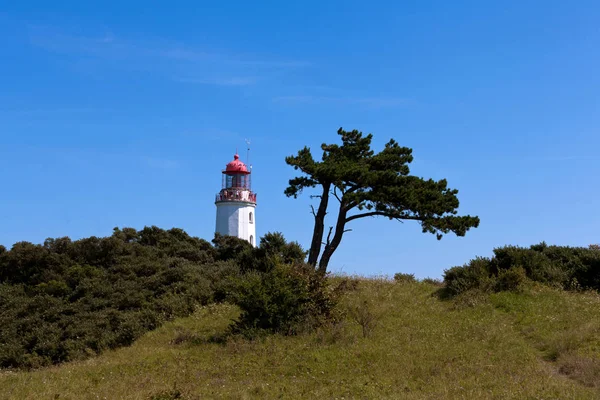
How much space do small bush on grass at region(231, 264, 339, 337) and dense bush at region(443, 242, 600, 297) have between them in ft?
17.6

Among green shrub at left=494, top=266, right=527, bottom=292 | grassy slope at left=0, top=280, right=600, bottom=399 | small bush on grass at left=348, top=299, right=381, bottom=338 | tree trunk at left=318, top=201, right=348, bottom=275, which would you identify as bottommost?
grassy slope at left=0, top=280, right=600, bottom=399

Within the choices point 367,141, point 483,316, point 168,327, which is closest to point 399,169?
point 367,141

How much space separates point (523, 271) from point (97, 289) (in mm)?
15737

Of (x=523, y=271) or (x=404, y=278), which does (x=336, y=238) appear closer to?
(x=404, y=278)

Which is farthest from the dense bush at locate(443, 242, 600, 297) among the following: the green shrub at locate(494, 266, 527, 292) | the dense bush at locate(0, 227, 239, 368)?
the dense bush at locate(0, 227, 239, 368)

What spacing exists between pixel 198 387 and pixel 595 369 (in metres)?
8.56

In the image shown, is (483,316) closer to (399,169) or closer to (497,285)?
(497,285)

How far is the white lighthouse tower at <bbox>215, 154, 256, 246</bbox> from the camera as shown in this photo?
48188 millimetres

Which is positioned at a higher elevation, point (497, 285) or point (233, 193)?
point (233, 193)

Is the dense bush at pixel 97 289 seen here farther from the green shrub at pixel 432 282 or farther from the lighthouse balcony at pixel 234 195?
the lighthouse balcony at pixel 234 195

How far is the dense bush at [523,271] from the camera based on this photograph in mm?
20375

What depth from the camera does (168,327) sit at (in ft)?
65.8

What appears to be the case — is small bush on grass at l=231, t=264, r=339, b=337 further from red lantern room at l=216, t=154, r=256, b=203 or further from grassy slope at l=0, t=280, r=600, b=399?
red lantern room at l=216, t=154, r=256, b=203

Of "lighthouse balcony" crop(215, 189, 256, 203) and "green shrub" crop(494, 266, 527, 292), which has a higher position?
"lighthouse balcony" crop(215, 189, 256, 203)
